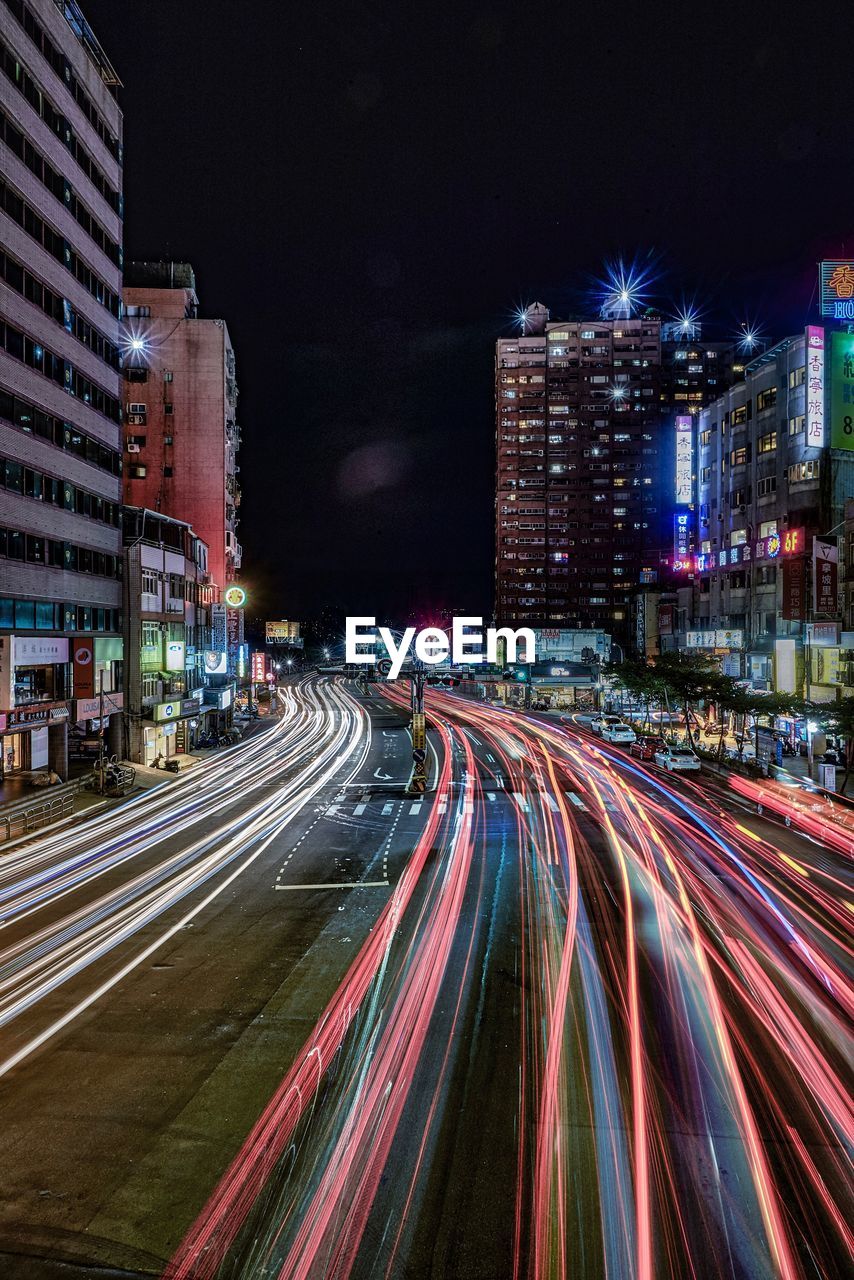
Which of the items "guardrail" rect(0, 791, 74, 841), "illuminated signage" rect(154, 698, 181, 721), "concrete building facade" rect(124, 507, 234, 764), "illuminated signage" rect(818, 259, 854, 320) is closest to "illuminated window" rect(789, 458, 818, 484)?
"illuminated signage" rect(818, 259, 854, 320)

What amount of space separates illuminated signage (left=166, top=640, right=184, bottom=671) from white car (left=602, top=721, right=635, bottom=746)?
110ft

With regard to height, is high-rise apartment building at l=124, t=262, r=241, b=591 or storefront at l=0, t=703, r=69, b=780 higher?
high-rise apartment building at l=124, t=262, r=241, b=591

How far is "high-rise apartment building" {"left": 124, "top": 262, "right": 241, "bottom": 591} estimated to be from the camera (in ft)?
235

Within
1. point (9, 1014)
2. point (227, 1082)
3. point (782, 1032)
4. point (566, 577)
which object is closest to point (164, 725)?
point (9, 1014)

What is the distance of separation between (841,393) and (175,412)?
2428 inches

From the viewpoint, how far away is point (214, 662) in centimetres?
5688

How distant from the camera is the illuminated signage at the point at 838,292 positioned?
53844 millimetres

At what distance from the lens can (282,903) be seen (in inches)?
760

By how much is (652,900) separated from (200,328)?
241 feet

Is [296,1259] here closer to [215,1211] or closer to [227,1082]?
Answer: [215,1211]

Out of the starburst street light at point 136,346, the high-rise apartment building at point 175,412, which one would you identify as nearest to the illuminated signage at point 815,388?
the high-rise apartment building at point 175,412

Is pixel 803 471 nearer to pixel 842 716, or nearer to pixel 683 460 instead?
pixel 683 460

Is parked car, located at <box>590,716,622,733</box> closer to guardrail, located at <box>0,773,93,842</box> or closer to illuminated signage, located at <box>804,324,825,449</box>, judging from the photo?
illuminated signage, located at <box>804,324,825,449</box>

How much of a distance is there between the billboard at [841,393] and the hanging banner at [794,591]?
9.47m
